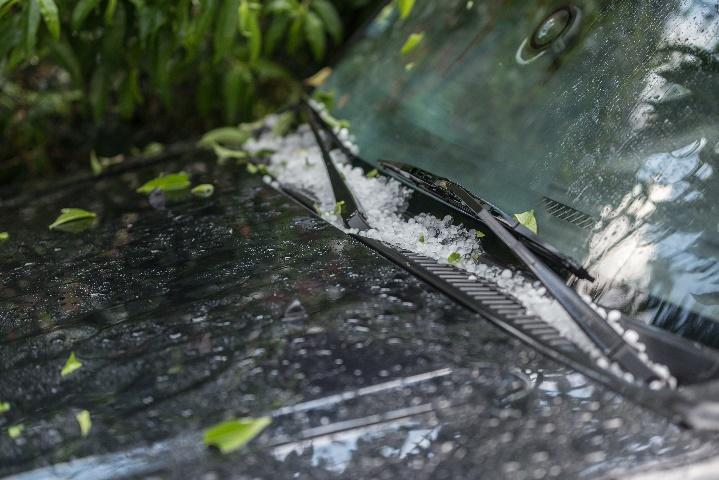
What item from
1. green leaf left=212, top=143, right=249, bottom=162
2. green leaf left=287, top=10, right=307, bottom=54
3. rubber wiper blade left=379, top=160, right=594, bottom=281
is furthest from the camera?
green leaf left=287, top=10, right=307, bottom=54

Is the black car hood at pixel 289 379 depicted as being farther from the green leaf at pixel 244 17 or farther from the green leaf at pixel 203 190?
the green leaf at pixel 244 17

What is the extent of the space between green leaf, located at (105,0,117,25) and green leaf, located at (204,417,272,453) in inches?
68.9

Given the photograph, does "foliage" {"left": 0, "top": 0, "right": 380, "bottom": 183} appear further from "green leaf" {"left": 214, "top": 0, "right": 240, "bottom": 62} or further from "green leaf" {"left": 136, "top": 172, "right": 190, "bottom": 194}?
"green leaf" {"left": 136, "top": 172, "right": 190, "bottom": 194}

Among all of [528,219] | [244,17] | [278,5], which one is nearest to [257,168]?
[244,17]

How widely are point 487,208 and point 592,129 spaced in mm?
283

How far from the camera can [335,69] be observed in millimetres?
2521

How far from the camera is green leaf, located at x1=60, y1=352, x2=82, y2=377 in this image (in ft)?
3.96

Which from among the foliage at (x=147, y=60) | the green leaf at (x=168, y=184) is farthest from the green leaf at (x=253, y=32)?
the green leaf at (x=168, y=184)

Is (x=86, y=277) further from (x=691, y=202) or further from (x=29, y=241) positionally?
(x=691, y=202)

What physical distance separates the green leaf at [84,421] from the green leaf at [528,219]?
864 mm

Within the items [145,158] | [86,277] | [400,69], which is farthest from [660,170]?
[145,158]

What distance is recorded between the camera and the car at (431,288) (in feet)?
3.30

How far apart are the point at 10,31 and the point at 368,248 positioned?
1.46 metres

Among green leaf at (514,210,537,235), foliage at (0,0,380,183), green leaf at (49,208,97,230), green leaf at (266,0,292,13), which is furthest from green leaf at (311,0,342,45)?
green leaf at (514,210,537,235)
